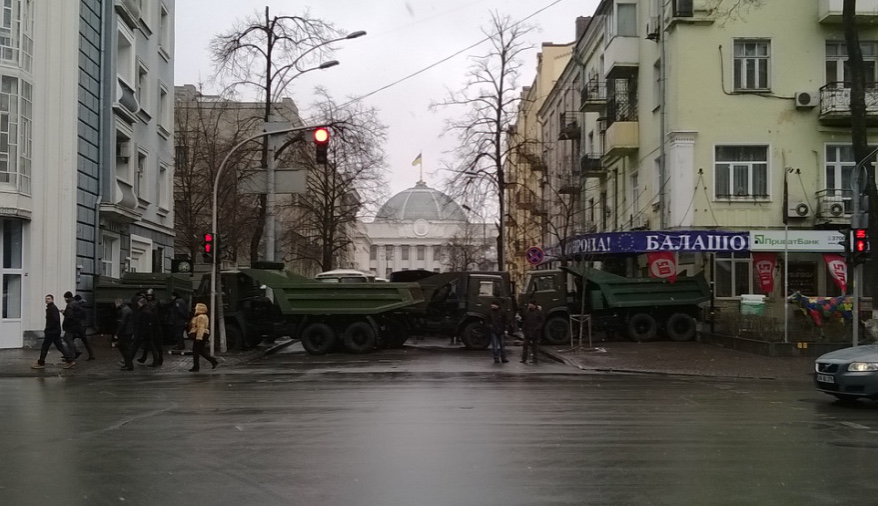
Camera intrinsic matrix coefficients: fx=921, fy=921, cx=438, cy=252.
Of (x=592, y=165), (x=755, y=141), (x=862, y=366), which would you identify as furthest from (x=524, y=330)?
(x=592, y=165)

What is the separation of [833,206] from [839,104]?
10.9 ft

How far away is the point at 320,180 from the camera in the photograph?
46.6m

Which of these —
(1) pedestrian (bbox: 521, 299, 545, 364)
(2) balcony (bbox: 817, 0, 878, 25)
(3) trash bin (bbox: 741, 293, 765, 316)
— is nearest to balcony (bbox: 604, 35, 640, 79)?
(2) balcony (bbox: 817, 0, 878, 25)

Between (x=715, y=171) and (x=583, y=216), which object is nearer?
(x=715, y=171)

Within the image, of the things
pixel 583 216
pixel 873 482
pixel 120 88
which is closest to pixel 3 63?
pixel 120 88

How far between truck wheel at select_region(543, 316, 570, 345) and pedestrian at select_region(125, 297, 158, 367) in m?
12.8

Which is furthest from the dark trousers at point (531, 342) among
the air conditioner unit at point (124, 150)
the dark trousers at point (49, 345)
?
the air conditioner unit at point (124, 150)

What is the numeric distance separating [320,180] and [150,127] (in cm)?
1331

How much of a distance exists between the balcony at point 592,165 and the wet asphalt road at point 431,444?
23.8 meters

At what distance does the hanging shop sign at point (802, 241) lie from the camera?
1177 inches

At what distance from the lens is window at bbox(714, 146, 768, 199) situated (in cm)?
3084

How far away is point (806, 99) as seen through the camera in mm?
30281

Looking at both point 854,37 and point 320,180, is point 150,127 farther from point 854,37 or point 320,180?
point 854,37

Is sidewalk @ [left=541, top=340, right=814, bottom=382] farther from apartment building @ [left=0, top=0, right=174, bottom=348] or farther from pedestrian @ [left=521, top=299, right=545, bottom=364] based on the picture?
apartment building @ [left=0, top=0, right=174, bottom=348]
